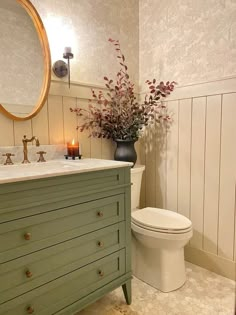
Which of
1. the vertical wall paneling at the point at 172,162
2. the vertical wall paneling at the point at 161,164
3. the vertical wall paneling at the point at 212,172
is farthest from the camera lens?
the vertical wall paneling at the point at 161,164

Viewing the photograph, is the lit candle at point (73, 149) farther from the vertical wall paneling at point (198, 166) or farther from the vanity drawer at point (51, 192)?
the vertical wall paneling at point (198, 166)

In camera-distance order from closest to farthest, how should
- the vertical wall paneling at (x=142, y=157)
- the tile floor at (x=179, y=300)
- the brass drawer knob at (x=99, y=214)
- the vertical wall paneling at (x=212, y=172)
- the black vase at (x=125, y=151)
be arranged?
1. the brass drawer knob at (x=99, y=214)
2. the tile floor at (x=179, y=300)
3. the vertical wall paneling at (x=212, y=172)
4. the black vase at (x=125, y=151)
5. the vertical wall paneling at (x=142, y=157)

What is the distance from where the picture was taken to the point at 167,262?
5.28 feet

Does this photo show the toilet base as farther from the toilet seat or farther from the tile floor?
the toilet seat

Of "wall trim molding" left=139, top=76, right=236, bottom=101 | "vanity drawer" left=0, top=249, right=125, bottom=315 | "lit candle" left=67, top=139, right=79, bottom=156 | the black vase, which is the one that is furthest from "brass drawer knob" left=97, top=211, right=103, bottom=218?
"wall trim molding" left=139, top=76, right=236, bottom=101

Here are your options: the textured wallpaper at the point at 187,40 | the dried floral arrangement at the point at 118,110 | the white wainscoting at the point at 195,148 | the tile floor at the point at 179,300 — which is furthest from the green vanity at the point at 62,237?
the textured wallpaper at the point at 187,40

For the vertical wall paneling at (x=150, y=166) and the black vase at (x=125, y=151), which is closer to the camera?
the black vase at (x=125, y=151)

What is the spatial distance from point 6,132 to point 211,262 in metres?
1.76

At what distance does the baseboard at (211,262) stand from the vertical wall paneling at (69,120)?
1.34 metres

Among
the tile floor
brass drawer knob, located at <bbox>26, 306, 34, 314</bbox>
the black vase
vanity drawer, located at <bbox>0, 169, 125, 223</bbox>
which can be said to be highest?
the black vase

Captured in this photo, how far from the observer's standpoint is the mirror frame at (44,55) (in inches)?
58.1

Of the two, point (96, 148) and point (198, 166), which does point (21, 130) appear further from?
point (198, 166)

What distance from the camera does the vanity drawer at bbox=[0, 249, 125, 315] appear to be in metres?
1.05

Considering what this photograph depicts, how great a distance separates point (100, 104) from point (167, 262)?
4.25 feet
